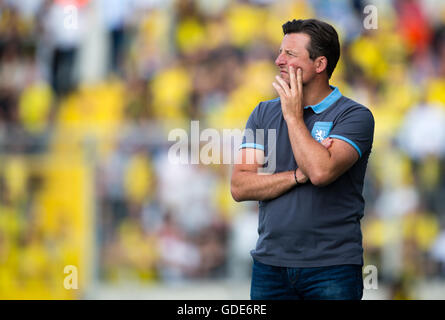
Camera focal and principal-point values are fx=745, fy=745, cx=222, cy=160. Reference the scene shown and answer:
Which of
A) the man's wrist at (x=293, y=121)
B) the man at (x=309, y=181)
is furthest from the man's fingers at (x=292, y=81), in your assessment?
the man's wrist at (x=293, y=121)

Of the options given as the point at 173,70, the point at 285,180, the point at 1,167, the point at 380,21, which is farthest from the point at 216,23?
the point at 285,180

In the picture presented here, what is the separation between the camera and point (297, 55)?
9.51 ft

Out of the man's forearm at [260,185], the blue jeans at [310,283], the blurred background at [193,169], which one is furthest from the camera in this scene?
the blurred background at [193,169]

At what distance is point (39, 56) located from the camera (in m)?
9.30

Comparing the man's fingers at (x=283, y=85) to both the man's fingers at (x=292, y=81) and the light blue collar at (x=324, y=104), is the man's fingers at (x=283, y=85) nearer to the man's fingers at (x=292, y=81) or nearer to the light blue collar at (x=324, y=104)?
the man's fingers at (x=292, y=81)

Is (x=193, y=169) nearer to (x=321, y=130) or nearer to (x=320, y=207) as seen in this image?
(x=321, y=130)

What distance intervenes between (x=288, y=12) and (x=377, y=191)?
2973 millimetres

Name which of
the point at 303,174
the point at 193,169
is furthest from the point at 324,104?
the point at 193,169

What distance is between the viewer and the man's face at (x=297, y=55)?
114 inches

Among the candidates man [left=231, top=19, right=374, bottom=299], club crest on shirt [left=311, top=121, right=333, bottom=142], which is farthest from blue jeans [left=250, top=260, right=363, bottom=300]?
club crest on shirt [left=311, top=121, right=333, bottom=142]

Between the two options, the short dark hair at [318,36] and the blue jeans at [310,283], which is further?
the short dark hair at [318,36]

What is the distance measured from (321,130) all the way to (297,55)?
1.01 ft
